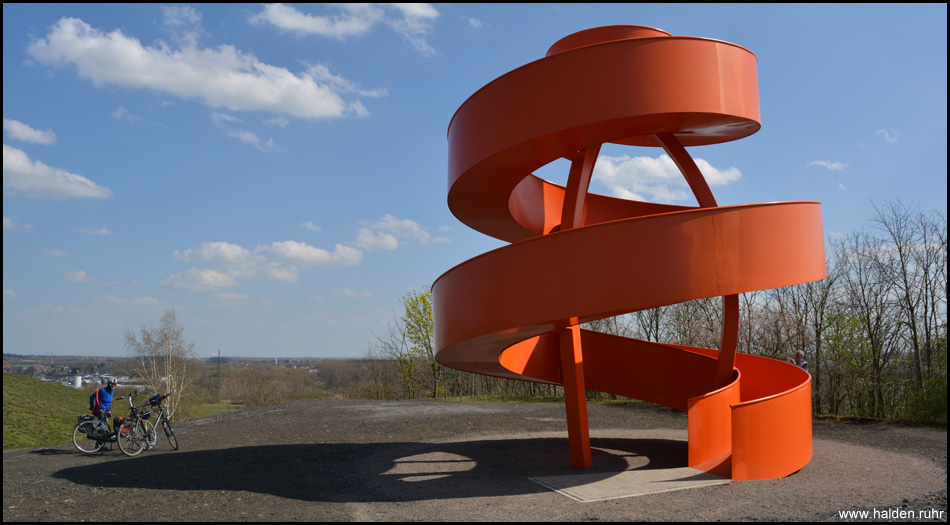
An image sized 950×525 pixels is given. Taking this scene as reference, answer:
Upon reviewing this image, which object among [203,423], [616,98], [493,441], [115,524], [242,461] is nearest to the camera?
[115,524]

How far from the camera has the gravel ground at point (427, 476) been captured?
23.7ft

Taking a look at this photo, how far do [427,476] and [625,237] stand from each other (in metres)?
5.05

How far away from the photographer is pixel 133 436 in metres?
12.4

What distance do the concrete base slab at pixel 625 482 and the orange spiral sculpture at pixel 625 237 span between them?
392 millimetres

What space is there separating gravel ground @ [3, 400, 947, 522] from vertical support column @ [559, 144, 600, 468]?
418 millimetres

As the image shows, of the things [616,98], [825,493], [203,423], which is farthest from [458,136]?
[203,423]

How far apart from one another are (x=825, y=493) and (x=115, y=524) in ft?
28.5

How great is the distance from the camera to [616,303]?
7902 millimetres

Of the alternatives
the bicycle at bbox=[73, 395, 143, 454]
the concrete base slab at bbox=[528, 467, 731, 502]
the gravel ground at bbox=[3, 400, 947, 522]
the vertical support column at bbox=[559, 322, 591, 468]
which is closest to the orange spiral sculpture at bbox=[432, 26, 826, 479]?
the vertical support column at bbox=[559, 322, 591, 468]

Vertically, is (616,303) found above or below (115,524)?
above

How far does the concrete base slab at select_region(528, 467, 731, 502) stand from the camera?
8170 millimetres

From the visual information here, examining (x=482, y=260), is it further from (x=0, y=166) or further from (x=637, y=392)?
(x=0, y=166)

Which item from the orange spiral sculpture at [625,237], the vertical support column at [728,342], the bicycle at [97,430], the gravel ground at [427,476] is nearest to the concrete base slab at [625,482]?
the gravel ground at [427,476]

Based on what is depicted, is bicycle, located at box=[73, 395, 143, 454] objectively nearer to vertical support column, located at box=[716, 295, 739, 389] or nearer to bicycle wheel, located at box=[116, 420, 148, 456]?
bicycle wheel, located at box=[116, 420, 148, 456]
